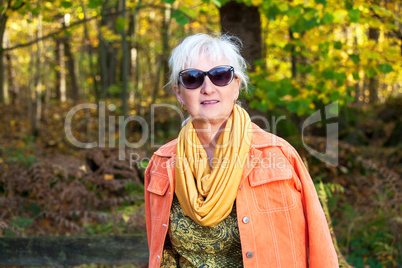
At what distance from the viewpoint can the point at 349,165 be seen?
8148 millimetres

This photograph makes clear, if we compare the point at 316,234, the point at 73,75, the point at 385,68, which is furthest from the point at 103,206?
the point at 73,75

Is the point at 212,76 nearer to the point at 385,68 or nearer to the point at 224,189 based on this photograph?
the point at 224,189

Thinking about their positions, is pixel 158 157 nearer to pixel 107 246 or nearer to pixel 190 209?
pixel 190 209

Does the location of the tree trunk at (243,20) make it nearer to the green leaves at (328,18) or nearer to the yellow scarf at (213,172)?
the green leaves at (328,18)

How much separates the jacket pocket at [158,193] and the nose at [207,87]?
0.57 metres

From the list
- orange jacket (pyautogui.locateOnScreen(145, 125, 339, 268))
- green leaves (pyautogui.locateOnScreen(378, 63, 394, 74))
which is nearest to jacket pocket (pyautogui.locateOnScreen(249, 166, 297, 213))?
orange jacket (pyautogui.locateOnScreen(145, 125, 339, 268))

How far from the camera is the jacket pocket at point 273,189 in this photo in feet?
6.35

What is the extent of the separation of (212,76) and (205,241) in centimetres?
91

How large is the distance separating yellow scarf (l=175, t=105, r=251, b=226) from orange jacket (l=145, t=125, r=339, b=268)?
9 centimetres

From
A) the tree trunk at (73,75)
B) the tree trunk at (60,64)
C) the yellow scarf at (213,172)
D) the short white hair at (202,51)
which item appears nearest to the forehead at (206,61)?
the short white hair at (202,51)

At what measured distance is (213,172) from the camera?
6.73 ft

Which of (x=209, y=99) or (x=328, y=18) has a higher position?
(x=328, y=18)

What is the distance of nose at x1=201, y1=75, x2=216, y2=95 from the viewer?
2092 mm

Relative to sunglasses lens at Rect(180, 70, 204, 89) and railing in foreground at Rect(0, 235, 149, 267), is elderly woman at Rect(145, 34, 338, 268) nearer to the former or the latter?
sunglasses lens at Rect(180, 70, 204, 89)
